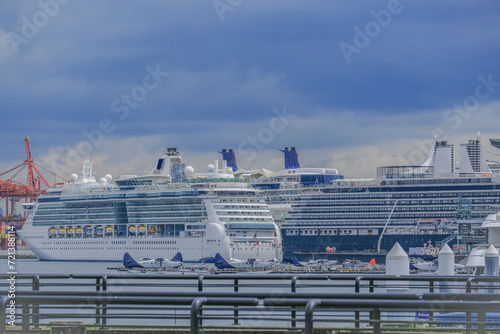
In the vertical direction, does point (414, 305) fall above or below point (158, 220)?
below

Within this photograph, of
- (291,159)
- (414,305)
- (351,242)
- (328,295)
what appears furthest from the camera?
(291,159)

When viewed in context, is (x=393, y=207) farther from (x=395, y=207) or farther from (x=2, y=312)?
(x=2, y=312)

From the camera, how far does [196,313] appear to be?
30.8 feet

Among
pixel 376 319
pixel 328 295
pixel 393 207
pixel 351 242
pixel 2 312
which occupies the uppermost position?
pixel 393 207

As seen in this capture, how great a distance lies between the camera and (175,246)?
91.1 meters

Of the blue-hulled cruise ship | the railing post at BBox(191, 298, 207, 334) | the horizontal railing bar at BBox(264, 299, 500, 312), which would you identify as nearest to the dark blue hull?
the blue-hulled cruise ship

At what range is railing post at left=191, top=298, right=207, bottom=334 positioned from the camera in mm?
9367

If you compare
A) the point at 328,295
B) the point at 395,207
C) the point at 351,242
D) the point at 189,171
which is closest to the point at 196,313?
the point at 328,295

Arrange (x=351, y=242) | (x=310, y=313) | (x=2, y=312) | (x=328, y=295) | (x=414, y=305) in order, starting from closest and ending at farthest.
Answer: (x=310, y=313)
(x=414, y=305)
(x=2, y=312)
(x=328, y=295)
(x=351, y=242)

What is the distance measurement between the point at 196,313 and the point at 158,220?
284ft

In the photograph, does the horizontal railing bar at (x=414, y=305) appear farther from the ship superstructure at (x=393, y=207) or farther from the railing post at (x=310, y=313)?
the ship superstructure at (x=393, y=207)

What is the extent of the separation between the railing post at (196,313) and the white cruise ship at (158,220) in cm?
7747

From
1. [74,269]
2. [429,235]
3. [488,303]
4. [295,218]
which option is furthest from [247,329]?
[295,218]

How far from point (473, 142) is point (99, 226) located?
135ft
